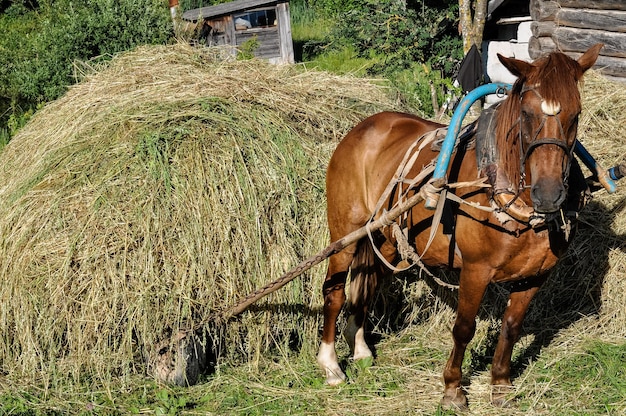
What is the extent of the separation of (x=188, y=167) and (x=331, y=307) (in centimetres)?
139

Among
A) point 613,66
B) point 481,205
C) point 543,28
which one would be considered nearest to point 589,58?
point 481,205

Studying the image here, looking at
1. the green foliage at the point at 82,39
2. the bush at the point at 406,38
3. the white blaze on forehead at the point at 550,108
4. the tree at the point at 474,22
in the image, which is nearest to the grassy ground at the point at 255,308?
the white blaze on forehead at the point at 550,108

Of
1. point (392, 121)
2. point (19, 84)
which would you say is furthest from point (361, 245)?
point (19, 84)

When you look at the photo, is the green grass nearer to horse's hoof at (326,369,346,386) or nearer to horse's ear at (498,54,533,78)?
horse's hoof at (326,369,346,386)

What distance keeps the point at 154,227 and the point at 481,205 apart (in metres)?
→ 2.15

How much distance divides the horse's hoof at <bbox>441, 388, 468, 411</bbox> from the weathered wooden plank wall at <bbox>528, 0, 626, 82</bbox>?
5.16 m

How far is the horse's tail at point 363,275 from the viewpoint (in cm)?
500

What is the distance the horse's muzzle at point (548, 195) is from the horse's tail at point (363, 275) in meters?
1.86

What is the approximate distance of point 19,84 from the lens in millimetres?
10906

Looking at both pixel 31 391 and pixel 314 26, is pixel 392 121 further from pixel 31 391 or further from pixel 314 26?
pixel 314 26

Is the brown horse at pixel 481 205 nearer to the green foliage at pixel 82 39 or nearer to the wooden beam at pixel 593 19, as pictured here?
the wooden beam at pixel 593 19

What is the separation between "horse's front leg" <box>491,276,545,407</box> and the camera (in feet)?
13.8

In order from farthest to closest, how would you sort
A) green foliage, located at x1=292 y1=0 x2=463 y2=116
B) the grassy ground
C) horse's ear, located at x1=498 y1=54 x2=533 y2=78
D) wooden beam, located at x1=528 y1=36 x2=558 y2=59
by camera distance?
green foliage, located at x1=292 y1=0 x2=463 y2=116 → wooden beam, located at x1=528 y1=36 x2=558 y2=59 → the grassy ground → horse's ear, located at x1=498 y1=54 x2=533 y2=78

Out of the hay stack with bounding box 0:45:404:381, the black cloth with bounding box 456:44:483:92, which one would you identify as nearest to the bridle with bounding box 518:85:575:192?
the hay stack with bounding box 0:45:404:381
